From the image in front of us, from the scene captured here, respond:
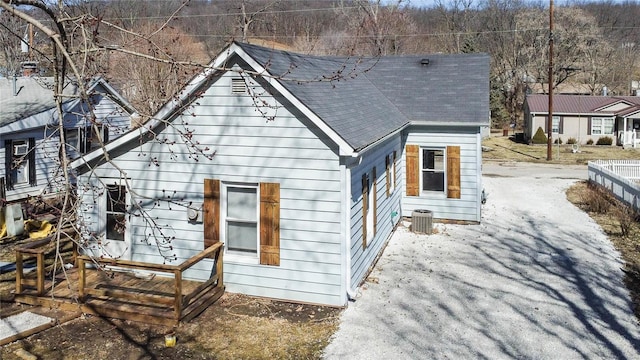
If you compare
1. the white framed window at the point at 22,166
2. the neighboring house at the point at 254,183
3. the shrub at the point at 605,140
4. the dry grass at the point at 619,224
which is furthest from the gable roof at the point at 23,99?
the shrub at the point at 605,140

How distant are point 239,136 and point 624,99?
3796cm

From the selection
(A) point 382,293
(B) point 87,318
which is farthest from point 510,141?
(B) point 87,318

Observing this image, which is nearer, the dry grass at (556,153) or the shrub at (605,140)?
the dry grass at (556,153)

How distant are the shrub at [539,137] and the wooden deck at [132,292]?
33.7 m

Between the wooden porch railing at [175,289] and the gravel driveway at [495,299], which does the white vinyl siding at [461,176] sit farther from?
the wooden porch railing at [175,289]

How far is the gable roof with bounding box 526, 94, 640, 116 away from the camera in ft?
125

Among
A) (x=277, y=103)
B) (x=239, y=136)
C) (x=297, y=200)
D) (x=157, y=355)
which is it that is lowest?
(x=157, y=355)

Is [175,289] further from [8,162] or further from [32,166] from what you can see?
[32,166]

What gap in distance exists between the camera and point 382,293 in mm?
10070

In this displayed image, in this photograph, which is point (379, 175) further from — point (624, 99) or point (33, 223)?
point (624, 99)

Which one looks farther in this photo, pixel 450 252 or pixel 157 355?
pixel 450 252

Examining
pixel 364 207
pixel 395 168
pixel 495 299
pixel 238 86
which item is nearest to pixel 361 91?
pixel 395 168

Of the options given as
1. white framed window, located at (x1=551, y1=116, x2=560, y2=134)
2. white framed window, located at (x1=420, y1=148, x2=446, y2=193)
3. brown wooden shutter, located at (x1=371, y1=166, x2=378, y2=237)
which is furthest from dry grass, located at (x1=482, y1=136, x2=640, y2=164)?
brown wooden shutter, located at (x1=371, y1=166, x2=378, y2=237)

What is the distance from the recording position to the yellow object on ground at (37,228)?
1414 centimetres
